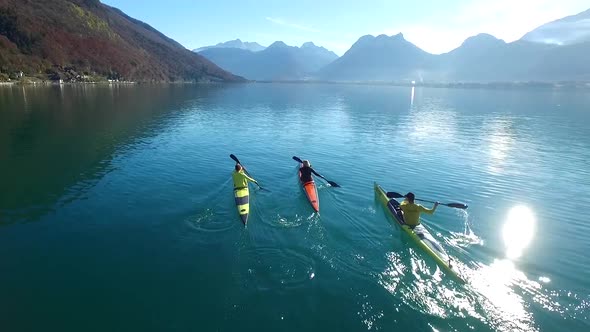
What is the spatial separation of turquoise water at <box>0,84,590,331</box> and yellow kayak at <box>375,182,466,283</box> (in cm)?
49

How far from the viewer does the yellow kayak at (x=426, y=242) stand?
53.2 feet

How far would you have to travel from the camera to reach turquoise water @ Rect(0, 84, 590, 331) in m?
13.8

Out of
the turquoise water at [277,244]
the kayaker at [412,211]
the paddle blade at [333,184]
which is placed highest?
the kayaker at [412,211]

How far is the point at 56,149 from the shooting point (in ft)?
124

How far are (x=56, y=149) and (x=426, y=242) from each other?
3932 cm

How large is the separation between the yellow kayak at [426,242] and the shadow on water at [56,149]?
73.9 ft

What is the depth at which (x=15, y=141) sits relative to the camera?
40.9m

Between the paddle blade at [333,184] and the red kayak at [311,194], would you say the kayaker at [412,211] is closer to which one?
the red kayak at [311,194]

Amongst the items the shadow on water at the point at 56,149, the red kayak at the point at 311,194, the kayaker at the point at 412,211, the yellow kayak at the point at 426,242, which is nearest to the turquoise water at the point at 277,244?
the shadow on water at the point at 56,149

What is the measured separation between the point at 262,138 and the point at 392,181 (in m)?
24.5

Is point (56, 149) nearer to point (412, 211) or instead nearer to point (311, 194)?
point (311, 194)

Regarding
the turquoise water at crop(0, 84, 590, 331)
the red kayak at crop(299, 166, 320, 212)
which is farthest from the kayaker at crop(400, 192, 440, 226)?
the red kayak at crop(299, 166, 320, 212)

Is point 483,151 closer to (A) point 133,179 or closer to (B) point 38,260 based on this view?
(A) point 133,179

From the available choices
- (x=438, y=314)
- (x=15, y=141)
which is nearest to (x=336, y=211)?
(x=438, y=314)
